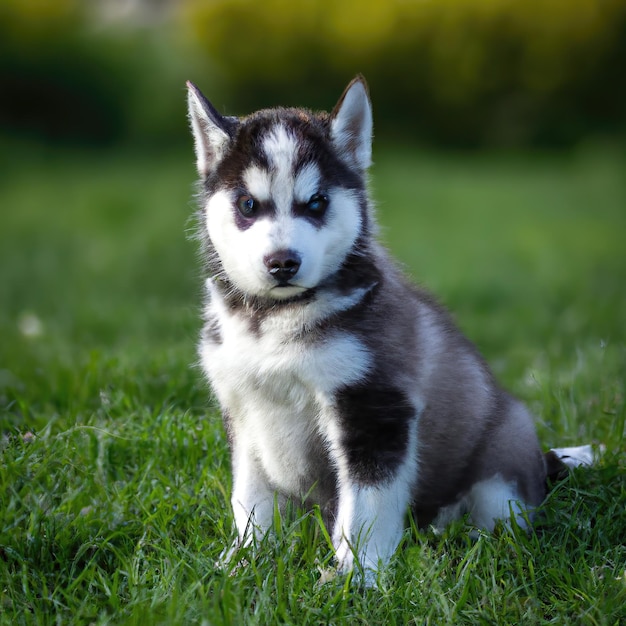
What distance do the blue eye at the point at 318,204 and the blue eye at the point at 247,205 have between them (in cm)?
21

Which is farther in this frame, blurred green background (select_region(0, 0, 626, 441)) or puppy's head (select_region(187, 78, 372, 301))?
blurred green background (select_region(0, 0, 626, 441))

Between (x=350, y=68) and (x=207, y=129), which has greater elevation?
(x=207, y=129)

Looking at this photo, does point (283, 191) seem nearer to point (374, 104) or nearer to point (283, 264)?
point (283, 264)

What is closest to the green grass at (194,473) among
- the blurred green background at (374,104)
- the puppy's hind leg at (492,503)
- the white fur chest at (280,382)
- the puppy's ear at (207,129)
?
the puppy's hind leg at (492,503)

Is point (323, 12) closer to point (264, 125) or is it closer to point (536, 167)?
point (536, 167)

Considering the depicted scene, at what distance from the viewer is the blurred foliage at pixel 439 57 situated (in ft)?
49.4

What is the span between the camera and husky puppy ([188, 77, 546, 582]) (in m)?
3.23

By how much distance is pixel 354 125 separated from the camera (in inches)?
138

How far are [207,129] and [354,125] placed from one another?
60 cm

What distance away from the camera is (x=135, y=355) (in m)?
5.39

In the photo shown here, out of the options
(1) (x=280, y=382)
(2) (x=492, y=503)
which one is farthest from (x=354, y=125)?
(2) (x=492, y=503)

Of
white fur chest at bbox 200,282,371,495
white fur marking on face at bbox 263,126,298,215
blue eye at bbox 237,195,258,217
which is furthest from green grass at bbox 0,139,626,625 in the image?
white fur marking on face at bbox 263,126,298,215

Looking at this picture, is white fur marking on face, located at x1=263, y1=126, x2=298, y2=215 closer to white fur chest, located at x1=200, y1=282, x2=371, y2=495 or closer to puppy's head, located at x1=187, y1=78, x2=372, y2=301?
puppy's head, located at x1=187, y1=78, x2=372, y2=301

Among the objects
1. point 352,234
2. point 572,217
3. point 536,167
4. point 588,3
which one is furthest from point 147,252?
point 588,3
